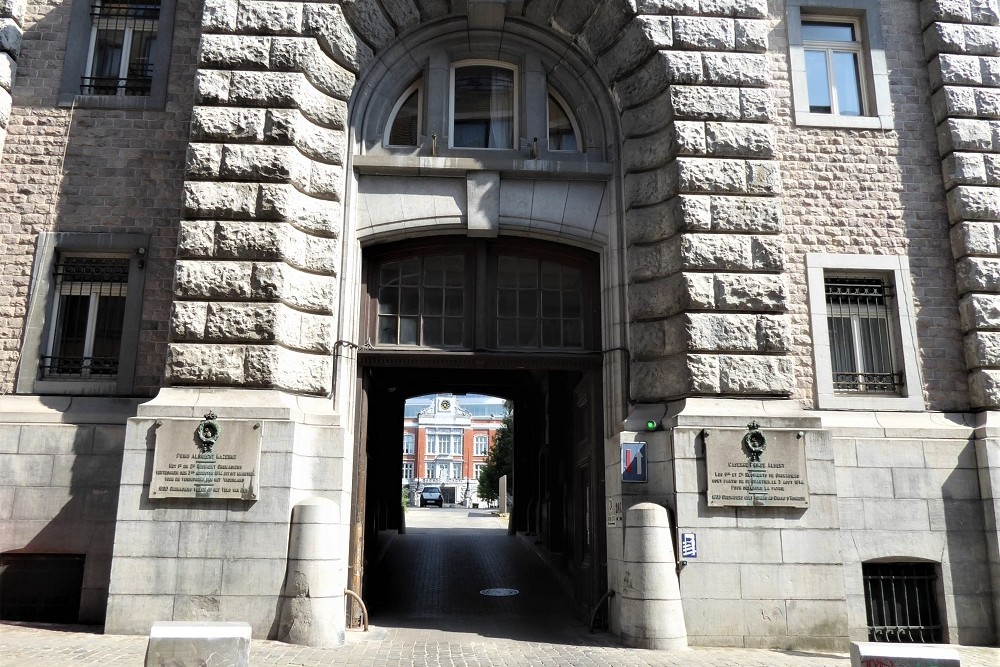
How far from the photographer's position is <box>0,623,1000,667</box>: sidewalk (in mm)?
8492

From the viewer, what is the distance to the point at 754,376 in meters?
10.9

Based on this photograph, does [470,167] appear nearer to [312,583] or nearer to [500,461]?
[312,583]

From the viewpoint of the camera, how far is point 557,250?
1276 centimetres

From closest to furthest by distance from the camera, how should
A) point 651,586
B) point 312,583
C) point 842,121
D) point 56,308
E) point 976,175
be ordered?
point 312,583 < point 651,586 < point 56,308 < point 976,175 < point 842,121

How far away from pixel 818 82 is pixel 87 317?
11988mm

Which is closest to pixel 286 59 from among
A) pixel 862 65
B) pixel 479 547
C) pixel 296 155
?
pixel 296 155

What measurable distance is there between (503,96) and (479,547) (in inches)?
531

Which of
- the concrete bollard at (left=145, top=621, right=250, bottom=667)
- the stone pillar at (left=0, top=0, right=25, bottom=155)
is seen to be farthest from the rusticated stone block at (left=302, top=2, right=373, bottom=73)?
the concrete bollard at (left=145, top=621, right=250, bottom=667)

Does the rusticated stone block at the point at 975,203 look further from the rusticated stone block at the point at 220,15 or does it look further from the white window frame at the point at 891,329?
the rusticated stone block at the point at 220,15

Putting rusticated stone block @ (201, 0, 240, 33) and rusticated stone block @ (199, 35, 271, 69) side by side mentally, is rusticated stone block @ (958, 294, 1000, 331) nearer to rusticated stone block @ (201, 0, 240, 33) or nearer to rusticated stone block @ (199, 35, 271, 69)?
rusticated stone block @ (199, 35, 271, 69)

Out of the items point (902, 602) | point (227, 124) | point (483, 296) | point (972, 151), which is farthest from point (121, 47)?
point (902, 602)

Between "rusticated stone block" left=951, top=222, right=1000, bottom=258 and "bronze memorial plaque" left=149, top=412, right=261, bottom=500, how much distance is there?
10468 mm

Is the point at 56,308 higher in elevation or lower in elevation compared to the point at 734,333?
higher

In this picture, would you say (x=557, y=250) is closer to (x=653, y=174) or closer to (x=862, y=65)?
(x=653, y=174)
